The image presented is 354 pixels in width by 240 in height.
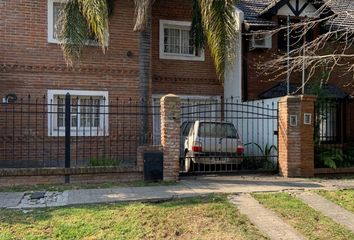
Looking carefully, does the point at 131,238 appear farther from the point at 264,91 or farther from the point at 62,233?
the point at 264,91

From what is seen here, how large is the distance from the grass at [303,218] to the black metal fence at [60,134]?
14.1 feet

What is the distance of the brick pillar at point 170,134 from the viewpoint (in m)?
10.3

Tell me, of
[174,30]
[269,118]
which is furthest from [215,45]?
[174,30]

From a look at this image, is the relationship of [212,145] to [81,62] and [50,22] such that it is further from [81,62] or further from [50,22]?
[50,22]

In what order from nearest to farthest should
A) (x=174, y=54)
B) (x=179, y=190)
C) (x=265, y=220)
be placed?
(x=265, y=220) → (x=179, y=190) → (x=174, y=54)

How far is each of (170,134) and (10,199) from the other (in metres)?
3.81

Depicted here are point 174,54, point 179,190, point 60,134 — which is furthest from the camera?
point 174,54

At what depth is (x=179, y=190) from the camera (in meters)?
9.27

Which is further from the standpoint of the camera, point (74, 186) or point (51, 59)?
point (51, 59)

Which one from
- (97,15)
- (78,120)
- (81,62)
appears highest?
(97,15)

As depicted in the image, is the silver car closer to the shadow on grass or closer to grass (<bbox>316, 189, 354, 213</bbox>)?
grass (<bbox>316, 189, 354, 213</bbox>)

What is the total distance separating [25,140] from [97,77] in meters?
3.02

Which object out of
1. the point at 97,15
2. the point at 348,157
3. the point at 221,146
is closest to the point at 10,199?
the point at 97,15

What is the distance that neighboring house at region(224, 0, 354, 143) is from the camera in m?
16.1
